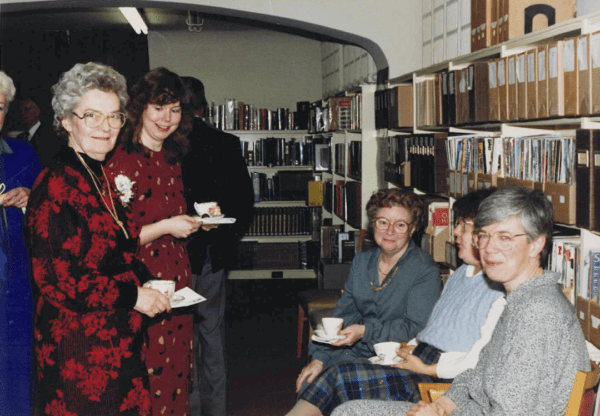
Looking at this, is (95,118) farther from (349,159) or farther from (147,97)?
(349,159)

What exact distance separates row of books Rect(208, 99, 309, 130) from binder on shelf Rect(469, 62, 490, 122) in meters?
5.28

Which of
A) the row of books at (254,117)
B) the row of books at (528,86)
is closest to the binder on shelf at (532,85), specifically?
the row of books at (528,86)


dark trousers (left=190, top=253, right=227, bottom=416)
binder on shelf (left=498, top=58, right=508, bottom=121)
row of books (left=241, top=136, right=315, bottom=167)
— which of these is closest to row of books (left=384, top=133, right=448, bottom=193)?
binder on shelf (left=498, top=58, right=508, bottom=121)

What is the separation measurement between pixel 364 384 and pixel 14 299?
4.78ft

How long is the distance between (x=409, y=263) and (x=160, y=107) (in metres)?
1.25

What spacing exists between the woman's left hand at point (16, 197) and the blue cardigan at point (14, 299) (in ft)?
0.21

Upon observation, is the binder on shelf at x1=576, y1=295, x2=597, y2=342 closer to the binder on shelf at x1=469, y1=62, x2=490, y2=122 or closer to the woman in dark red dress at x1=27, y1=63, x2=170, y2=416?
the binder on shelf at x1=469, y1=62, x2=490, y2=122

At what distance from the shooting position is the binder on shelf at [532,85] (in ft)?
8.92

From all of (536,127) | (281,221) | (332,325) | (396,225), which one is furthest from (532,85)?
(281,221)

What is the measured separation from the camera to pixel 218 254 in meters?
3.37

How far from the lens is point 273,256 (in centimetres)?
830

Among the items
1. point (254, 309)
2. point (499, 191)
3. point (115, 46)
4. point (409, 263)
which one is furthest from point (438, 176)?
point (115, 46)

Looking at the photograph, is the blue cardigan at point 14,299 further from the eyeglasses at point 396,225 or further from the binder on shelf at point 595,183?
the binder on shelf at point 595,183

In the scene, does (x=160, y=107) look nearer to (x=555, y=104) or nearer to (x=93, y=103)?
(x=93, y=103)
